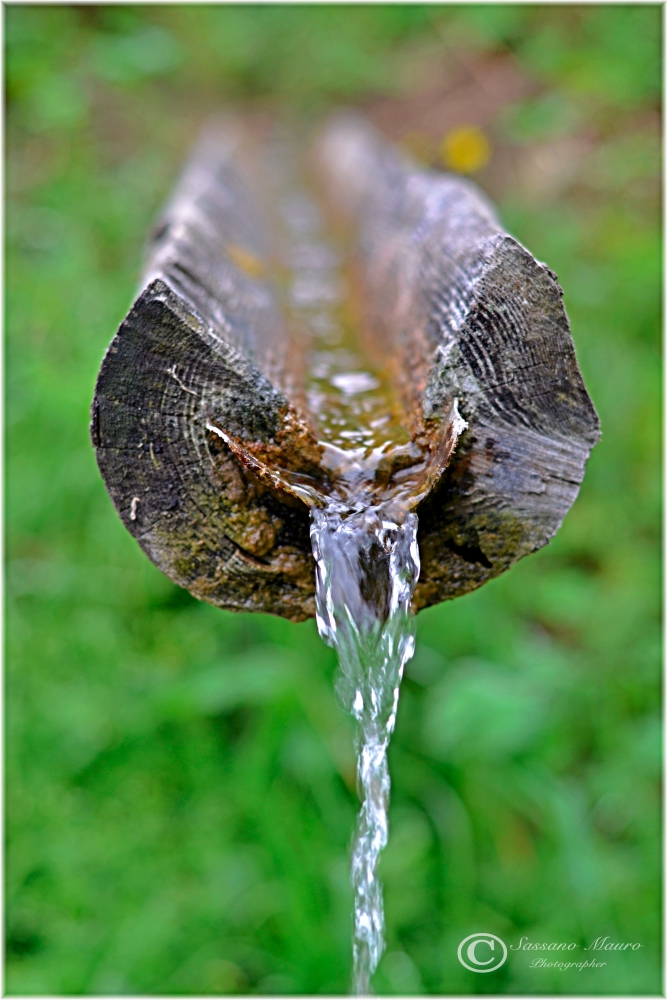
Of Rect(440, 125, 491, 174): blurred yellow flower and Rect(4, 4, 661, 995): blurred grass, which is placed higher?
Rect(440, 125, 491, 174): blurred yellow flower

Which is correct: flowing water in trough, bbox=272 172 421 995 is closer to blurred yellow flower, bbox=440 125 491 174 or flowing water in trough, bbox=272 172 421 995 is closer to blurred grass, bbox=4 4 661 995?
blurred grass, bbox=4 4 661 995

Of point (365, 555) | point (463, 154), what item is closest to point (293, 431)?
point (365, 555)

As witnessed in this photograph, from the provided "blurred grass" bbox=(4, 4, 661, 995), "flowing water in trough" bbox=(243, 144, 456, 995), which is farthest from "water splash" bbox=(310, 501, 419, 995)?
"blurred grass" bbox=(4, 4, 661, 995)

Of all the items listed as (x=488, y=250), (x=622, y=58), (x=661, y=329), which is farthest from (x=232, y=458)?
→ (x=622, y=58)

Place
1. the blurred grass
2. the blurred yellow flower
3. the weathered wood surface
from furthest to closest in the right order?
1. the blurred yellow flower
2. the blurred grass
3. the weathered wood surface

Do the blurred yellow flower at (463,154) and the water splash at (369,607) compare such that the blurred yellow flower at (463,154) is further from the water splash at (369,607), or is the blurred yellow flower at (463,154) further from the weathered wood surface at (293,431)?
the water splash at (369,607)

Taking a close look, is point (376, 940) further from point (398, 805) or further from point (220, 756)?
point (220, 756)

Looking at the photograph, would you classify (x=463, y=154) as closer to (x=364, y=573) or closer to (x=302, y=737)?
(x=302, y=737)
